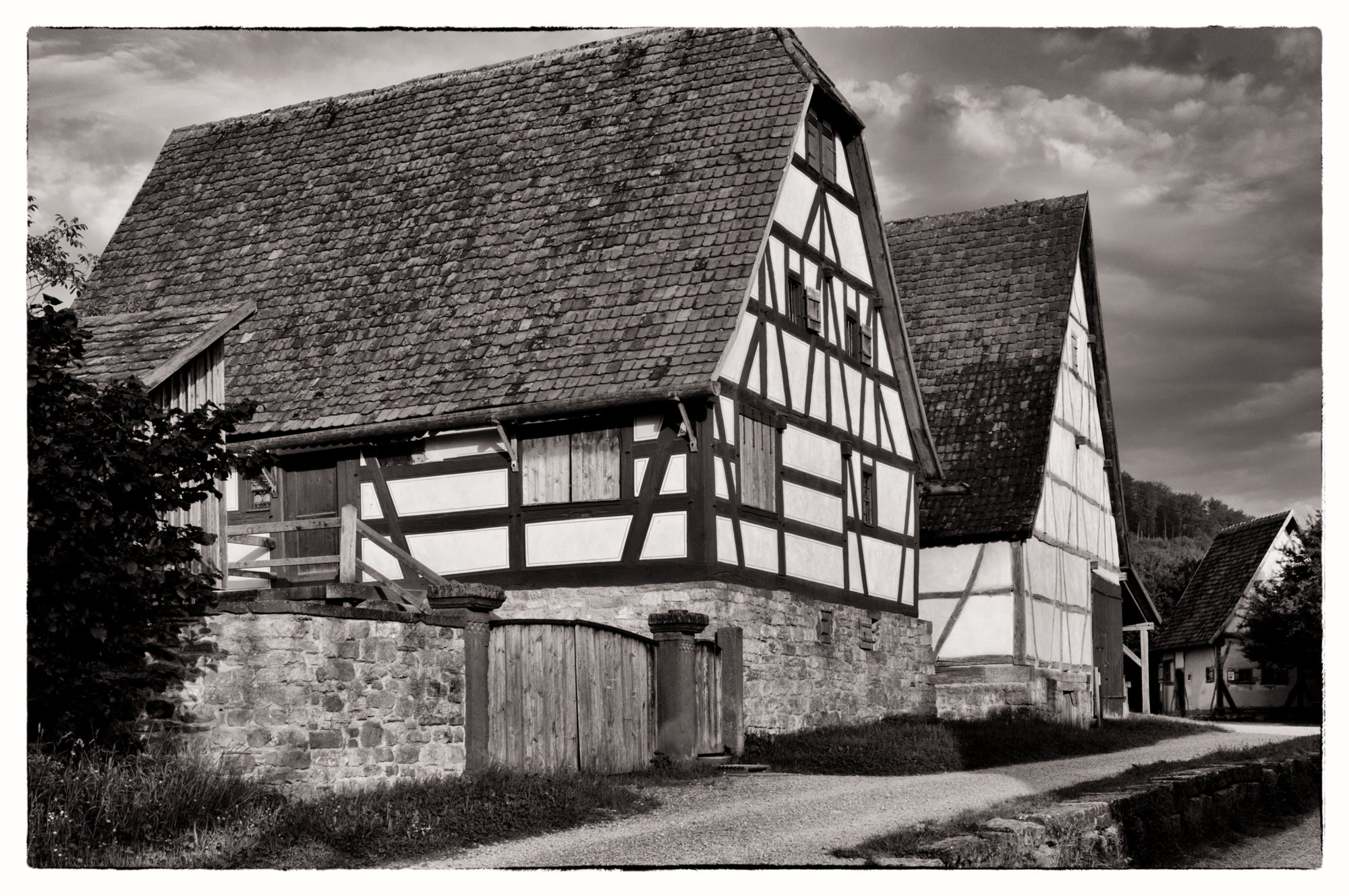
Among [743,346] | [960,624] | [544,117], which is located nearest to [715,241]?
[743,346]

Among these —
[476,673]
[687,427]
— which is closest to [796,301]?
[687,427]

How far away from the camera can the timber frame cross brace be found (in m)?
20.0

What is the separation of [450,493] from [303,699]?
8648 mm

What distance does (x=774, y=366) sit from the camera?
22203 millimetres

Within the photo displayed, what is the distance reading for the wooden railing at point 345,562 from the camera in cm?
1745

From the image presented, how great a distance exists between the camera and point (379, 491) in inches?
870

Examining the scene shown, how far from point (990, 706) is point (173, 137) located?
1701 cm

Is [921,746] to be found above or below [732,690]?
below

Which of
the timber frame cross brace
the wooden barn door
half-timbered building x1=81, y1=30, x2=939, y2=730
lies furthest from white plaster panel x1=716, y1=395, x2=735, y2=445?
the wooden barn door

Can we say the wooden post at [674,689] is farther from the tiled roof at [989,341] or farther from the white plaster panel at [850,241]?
the tiled roof at [989,341]

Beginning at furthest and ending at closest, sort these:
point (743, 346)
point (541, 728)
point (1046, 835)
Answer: point (743, 346) → point (541, 728) → point (1046, 835)

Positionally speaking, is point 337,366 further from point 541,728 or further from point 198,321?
point 541,728

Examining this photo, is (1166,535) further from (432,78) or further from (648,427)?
(648,427)

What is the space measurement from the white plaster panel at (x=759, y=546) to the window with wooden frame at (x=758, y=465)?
28 cm
